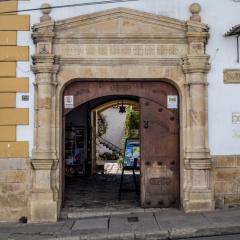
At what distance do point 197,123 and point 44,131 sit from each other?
Answer: 315 centimetres

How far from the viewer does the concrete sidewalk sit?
8273 millimetres

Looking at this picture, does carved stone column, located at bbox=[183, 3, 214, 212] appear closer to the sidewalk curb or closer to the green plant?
the sidewalk curb

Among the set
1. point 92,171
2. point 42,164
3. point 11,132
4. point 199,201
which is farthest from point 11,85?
point 92,171

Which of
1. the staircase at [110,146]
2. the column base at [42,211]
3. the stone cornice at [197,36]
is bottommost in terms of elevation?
the column base at [42,211]

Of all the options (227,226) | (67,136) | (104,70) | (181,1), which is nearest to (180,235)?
(227,226)

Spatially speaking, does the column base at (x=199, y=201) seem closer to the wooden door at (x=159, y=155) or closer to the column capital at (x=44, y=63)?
the wooden door at (x=159, y=155)

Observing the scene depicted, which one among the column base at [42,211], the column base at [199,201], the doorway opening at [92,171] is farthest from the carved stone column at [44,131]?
the column base at [199,201]

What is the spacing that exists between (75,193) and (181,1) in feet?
18.5

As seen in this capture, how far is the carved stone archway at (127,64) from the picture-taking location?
32.4 ft

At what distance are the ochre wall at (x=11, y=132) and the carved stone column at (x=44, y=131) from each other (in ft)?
0.77

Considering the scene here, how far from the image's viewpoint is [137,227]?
343 inches

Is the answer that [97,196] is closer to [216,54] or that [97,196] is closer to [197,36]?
[216,54]

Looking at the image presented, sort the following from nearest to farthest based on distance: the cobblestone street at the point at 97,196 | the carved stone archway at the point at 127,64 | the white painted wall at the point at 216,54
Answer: the carved stone archway at the point at 127,64, the white painted wall at the point at 216,54, the cobblestone street at the point at 97,196

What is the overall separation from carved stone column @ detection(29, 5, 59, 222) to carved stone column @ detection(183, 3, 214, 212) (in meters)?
2.75
